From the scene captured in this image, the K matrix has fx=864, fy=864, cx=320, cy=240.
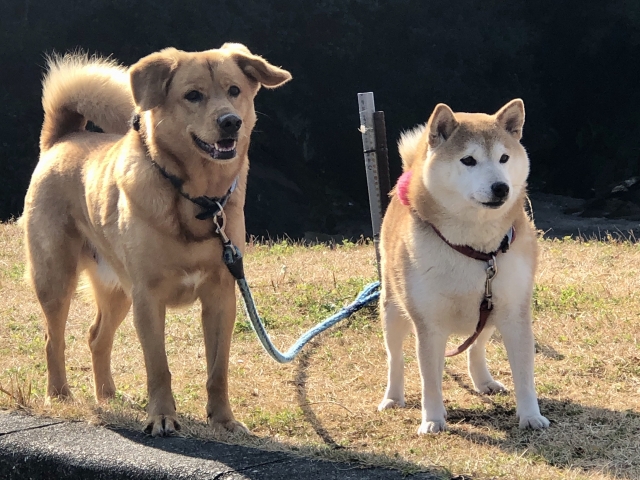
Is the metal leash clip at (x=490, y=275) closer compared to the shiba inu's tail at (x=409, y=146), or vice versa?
the metal leash clip at (x=490, y=275)

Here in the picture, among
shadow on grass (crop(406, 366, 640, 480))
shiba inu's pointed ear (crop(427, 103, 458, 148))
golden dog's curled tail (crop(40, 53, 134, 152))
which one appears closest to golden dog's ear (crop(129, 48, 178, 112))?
golden dog's curled tail (crop(40, 53, 134, 152))

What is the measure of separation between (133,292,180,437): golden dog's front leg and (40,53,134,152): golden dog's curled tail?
4.81 feet

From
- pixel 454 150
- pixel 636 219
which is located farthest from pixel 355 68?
pixel 454 150

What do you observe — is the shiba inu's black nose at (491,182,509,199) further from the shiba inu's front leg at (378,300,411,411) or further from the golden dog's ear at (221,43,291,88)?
the golden dog's ear at (221,43,291,88)

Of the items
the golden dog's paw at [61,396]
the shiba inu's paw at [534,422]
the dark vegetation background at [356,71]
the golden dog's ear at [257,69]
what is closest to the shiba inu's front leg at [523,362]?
the shiba inu's paw at [534,422]

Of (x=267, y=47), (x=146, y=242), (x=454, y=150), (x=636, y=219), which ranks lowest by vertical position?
(x=636, y=219)

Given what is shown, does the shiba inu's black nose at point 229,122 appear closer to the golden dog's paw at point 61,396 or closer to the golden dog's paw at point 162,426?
the golden dog's paw at point 162,426

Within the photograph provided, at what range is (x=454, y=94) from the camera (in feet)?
48.3

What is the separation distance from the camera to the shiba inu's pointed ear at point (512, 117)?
12.3ft

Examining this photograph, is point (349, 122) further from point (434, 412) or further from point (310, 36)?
point (434, 412)

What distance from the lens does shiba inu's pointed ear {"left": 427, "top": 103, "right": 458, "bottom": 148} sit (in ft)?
12.1

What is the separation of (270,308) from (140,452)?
280 centimetres

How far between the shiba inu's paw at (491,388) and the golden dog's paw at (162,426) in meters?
1.52

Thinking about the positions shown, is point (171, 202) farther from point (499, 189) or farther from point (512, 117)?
point (512, 117)
